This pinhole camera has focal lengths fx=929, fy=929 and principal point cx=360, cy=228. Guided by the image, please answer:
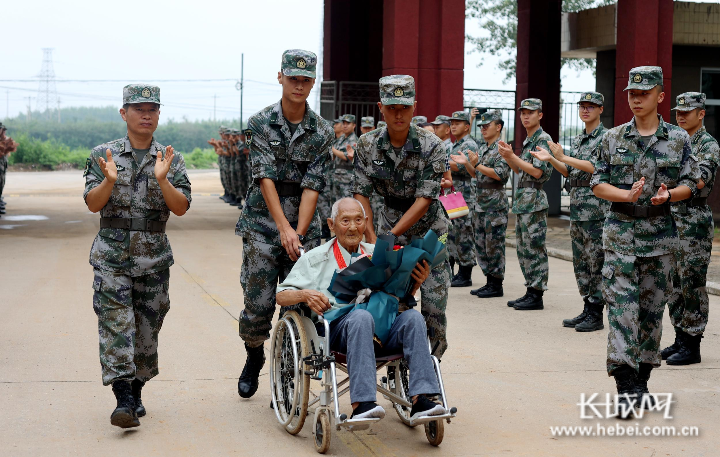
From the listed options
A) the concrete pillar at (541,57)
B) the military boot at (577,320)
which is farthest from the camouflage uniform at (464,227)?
the concrete pillar at (541,57)

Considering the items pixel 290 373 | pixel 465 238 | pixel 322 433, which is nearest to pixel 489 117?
pixel 465 238

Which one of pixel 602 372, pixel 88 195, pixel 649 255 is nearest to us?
pixel 88 195

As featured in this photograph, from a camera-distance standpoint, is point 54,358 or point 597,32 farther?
point 597,32

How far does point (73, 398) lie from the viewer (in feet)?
20.0

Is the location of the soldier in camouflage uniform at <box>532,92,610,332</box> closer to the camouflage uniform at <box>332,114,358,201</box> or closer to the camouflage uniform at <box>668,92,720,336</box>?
the camouflage uniform at <box>668,92,720,336</box>

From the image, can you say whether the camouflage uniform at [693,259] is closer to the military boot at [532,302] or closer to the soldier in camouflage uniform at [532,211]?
the soldier in camouflage uniform at [532,211]

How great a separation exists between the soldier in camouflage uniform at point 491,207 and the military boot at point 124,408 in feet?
19.7

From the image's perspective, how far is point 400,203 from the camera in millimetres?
6074

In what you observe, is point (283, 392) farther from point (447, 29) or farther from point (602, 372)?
point (447, 29)

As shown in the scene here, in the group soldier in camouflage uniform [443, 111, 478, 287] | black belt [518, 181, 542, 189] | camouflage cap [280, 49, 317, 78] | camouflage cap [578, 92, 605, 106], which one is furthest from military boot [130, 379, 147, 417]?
soldier in camouflage uniform [443, 111, 478, 287]

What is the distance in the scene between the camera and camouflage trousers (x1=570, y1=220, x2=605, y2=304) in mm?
8727

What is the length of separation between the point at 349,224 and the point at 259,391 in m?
1.62

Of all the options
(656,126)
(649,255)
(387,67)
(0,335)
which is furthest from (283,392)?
(387,67)

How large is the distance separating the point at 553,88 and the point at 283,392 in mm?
18837
